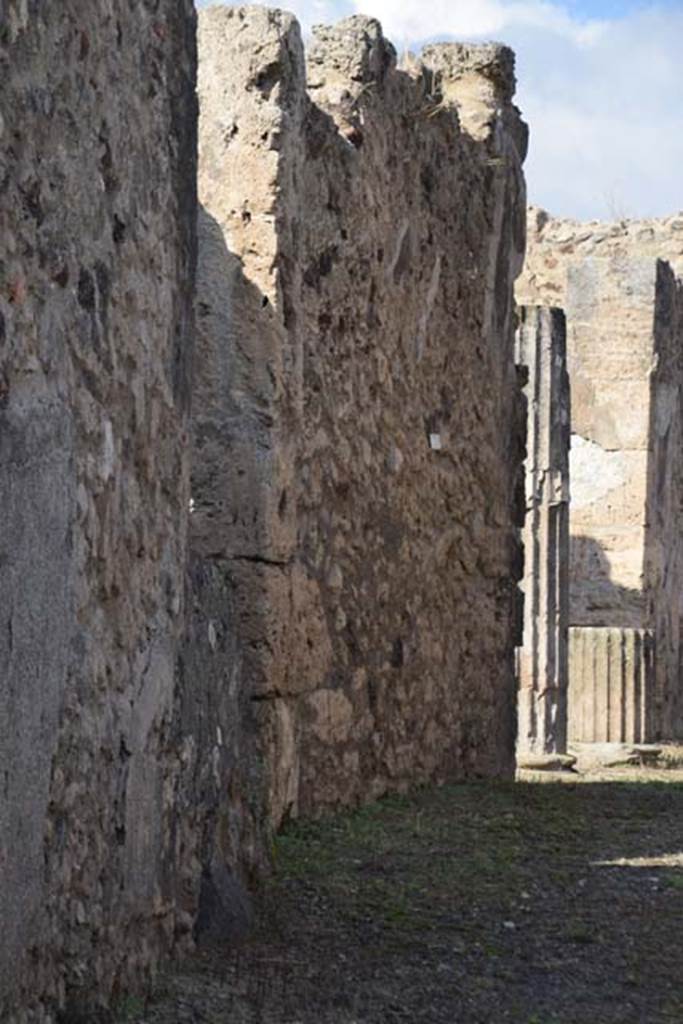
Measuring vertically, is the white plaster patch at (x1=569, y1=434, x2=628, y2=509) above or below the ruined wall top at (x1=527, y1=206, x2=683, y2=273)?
below

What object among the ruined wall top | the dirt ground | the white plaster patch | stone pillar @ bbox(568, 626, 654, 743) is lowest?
the dirt ground

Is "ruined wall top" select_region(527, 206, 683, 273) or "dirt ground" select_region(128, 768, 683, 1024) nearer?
"dirt ground" select_region(128, 768, 683, 1024)

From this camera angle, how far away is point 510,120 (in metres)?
9.02

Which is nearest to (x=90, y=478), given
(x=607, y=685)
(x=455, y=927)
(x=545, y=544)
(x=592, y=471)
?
(x=455, y=927)

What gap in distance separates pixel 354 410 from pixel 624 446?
7408 millimetres

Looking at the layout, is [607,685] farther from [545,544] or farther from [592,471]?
[545,544]

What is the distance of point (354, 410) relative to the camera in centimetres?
700

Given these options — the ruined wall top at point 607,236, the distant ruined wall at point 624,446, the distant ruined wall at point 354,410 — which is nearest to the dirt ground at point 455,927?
the distant ruined wall at point 354,410

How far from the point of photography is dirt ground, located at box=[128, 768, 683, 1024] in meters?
4.17

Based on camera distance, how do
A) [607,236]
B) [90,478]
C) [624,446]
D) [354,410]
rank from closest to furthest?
[90,478]
[354,410]
[624,446]
[607,236]

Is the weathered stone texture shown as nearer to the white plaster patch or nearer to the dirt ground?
the dirt ground

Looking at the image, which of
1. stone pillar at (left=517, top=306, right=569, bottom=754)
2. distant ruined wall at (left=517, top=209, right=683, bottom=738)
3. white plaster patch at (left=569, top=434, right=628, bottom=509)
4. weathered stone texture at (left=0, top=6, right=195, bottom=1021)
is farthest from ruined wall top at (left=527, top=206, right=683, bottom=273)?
weathered stone texture at (left=0, top=6, right=195, bottom=1021)

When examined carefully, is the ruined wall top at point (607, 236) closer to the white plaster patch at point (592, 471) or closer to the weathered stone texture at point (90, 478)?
the white plaster patch at point (592, 471)

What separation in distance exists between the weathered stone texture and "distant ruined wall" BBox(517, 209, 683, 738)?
9774 mm
